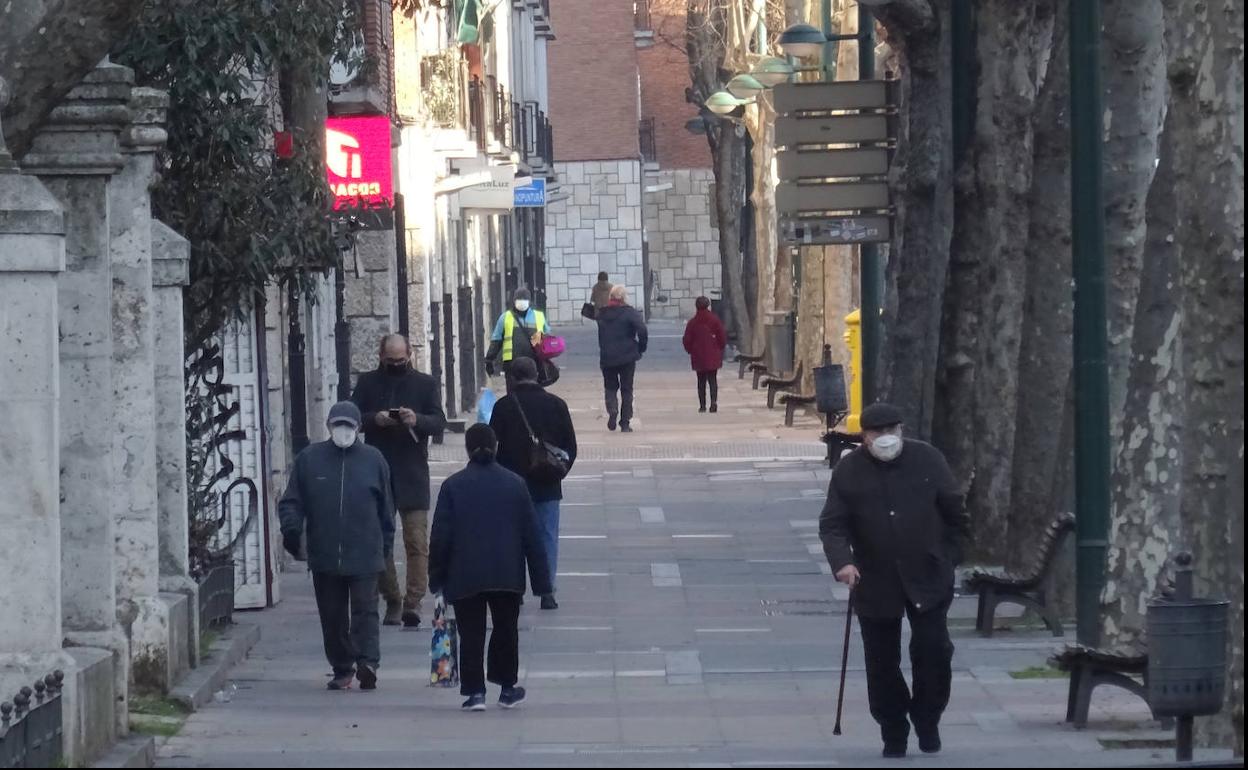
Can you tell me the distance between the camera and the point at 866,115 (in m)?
18.6

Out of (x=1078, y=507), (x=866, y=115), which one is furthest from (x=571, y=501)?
(x=1078, y=507)

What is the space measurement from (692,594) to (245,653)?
3772 millimetres

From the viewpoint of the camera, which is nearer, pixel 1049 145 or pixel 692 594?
pixel 1049 145

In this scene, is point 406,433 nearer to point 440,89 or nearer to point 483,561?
point 483,561

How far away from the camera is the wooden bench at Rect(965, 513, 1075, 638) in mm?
14031

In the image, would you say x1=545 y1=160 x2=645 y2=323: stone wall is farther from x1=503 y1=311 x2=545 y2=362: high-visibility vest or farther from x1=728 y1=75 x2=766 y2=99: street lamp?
x1=503 y1=311 x2=545 y2=362: high-visibility vest

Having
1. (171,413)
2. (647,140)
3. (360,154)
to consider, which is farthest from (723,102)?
(647,140)

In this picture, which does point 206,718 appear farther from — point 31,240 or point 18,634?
point 31,240

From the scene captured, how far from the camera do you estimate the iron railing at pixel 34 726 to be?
821cm

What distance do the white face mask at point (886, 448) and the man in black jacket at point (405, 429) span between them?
486 cm

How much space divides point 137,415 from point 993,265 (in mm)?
6735

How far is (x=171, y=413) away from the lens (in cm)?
1306

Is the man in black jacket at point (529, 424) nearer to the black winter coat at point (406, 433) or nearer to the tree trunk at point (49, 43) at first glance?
the black winter coat at point (406, 433)

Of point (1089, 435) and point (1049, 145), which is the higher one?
point (1049, 145)
